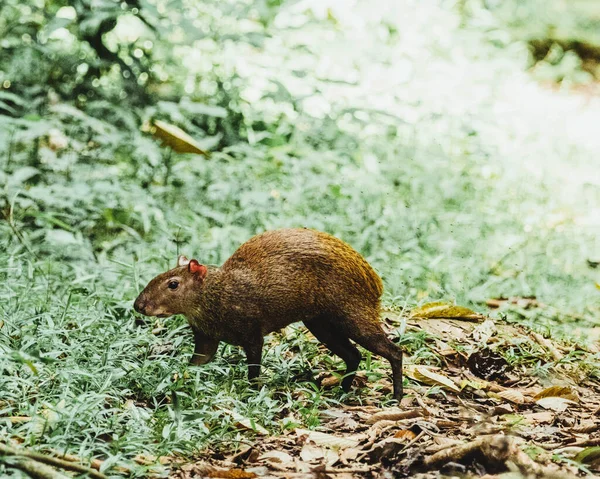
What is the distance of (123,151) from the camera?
7.69 m

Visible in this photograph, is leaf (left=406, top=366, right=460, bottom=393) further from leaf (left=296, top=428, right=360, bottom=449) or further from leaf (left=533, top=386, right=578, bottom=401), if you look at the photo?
leaf (left=296, top=428, right=360, bottom=449)

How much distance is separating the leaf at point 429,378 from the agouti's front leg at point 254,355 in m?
0.90

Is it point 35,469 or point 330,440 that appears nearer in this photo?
point 35,469

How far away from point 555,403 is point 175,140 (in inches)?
162

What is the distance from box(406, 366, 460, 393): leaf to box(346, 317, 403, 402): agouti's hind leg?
279mm

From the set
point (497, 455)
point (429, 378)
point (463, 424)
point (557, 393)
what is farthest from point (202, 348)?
point (557, 393)

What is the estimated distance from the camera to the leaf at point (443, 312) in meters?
5.21

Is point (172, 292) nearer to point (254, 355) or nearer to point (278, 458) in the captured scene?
point (254, 355)

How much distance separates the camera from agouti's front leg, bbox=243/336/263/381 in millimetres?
4262

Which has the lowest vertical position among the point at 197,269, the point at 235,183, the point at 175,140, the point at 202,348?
the point at 235,183

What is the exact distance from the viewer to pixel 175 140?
6980 mm

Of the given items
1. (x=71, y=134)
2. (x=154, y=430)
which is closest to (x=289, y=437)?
(x=154, y=430)

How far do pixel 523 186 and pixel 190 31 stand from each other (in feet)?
12.9

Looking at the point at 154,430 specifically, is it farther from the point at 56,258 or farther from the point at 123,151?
the point at 123,151
